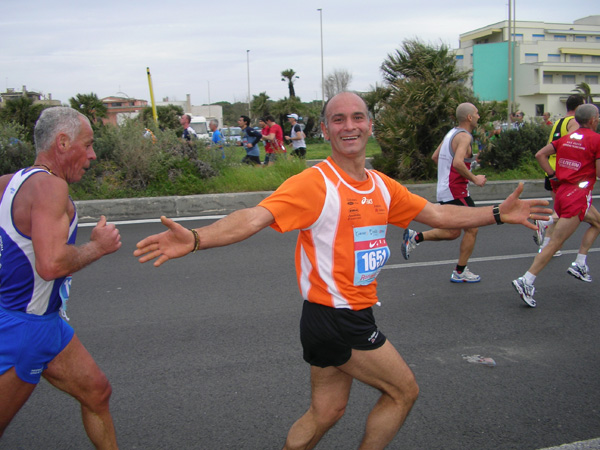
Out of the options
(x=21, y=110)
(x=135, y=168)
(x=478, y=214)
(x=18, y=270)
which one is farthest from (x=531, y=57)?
(x=18, y=270)

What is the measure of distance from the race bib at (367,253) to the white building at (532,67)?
66.4 metres

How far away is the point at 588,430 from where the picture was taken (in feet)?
10.7

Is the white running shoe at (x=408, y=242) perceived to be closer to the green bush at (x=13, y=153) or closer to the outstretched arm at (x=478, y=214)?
the outstretched arm at (x=478, y=214)

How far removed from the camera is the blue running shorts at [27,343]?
2.43 m

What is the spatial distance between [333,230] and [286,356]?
2098mm

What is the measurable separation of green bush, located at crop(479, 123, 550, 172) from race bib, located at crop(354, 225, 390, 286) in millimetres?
12064

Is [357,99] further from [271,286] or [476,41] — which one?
[476,41]

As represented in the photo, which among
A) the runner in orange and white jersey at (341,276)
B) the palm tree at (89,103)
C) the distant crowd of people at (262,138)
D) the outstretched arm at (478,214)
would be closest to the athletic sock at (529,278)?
the outstretched arm at (478,214)

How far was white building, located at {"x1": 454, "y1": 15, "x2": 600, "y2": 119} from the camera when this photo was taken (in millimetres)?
66250

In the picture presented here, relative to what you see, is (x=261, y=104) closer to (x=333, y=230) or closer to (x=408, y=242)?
(x=408, y=242)

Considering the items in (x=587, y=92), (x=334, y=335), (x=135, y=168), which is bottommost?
(x=334, y=335)

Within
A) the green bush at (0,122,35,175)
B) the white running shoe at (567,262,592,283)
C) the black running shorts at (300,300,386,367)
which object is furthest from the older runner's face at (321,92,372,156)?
the green bush at (0,122,35,175)

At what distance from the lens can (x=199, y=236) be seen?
2256 millimetres

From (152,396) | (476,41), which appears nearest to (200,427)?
(152,396)
